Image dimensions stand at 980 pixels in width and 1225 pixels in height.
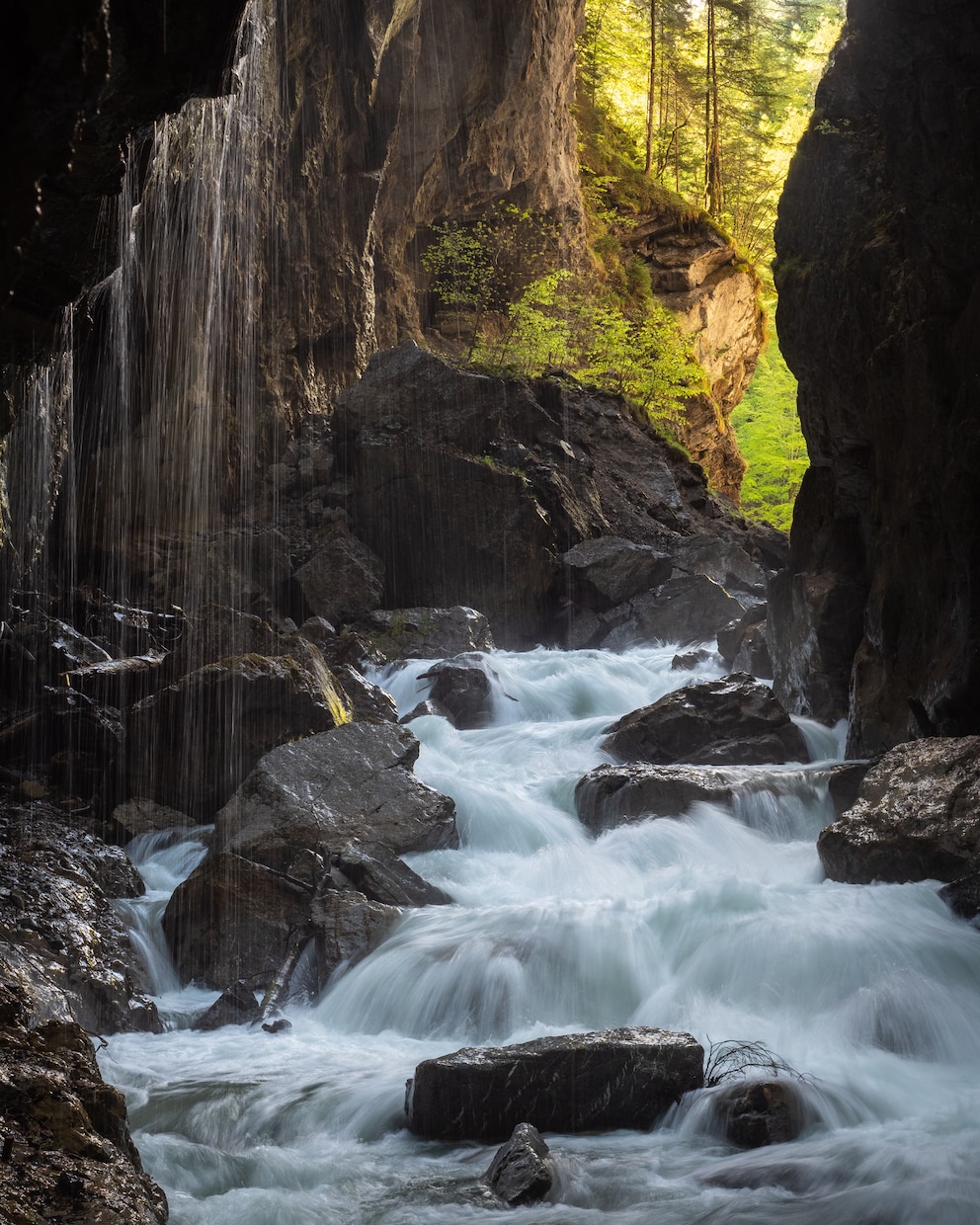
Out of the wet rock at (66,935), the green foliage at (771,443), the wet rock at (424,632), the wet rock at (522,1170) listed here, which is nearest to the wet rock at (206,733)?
the wet rock at (66,935)

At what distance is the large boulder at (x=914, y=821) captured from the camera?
23.2 ft

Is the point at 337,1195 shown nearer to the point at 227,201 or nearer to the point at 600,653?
the point at 600,653

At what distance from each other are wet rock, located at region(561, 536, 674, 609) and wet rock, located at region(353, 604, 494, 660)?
8.17 feet

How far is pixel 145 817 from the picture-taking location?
32.0 feet

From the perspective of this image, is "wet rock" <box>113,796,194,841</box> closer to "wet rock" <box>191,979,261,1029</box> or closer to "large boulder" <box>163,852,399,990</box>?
"large boulder" <box>163,852,399,990</box>

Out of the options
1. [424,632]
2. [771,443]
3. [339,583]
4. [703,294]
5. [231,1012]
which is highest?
[703,294]

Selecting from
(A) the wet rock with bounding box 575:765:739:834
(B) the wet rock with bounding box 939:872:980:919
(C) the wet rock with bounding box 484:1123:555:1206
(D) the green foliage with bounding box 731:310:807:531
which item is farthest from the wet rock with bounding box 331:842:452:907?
(D) the green foliage with bounding box 731:310:807:531

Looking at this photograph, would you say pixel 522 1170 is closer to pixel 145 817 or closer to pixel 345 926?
pixel 345 926

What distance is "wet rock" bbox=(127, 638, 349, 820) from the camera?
9.91 meters

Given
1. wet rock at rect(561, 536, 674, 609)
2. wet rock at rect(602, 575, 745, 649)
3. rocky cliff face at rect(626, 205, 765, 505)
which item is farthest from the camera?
rocky cliff face at rect(626, 205, 765, 505)

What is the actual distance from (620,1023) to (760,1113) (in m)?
1.62

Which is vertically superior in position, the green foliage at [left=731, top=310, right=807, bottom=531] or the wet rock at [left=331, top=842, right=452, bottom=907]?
the green foliage at [left=731, top=310, right=807, bottom=531]

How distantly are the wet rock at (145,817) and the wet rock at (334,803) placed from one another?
42.6 inches

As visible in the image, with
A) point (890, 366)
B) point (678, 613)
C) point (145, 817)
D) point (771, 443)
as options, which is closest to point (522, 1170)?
point (145, 817)
